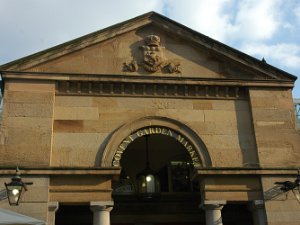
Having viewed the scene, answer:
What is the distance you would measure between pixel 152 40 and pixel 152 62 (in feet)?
2.82

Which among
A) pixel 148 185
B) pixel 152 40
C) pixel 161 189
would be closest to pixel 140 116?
pixel 148 185

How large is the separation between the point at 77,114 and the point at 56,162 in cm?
166

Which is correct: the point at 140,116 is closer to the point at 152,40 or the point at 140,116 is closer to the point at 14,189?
the point at 152,40

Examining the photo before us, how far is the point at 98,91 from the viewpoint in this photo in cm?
1423

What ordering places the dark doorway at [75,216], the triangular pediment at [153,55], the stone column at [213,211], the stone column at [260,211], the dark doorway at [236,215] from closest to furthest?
1. the stone column at [213,211]
2. the stone column at [260,211]
3. the triangular pediment at [153,55]
4. the dark doorway at [75,216]
5. the dark doorway at [236,215]

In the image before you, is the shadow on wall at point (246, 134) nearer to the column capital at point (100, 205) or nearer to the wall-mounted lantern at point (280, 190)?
the wall-mounted lantern at point (280, 190)

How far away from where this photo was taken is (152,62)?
14711 mm

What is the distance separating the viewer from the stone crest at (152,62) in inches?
575

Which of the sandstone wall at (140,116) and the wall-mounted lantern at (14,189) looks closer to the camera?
the wall-mounted lantern at (14,189)

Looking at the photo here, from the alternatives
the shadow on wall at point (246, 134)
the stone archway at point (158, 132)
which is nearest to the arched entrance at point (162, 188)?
the stone archway at point (158, 132)

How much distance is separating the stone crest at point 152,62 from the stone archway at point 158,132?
68.3 inches

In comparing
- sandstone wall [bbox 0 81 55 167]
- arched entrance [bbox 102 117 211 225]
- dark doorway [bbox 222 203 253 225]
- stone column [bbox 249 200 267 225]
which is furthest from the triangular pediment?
dark doorway [bbox 222 203 253 225]

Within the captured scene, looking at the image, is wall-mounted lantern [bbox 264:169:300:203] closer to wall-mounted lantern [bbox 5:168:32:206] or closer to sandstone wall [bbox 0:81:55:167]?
sandstone wall [bbox 0:81:55:167]

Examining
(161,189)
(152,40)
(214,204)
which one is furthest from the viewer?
(161,189)
